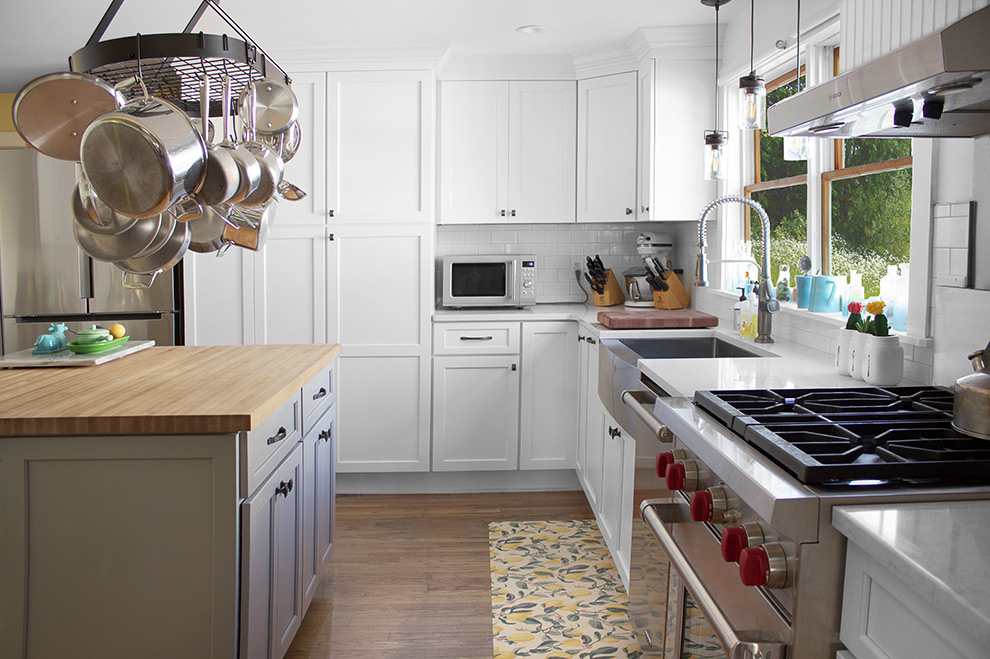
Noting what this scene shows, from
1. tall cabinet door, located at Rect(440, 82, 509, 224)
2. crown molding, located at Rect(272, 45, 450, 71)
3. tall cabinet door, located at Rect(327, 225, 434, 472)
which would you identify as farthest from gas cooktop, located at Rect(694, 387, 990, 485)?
crown molding, located at Rect(272, 45, 450, 71)

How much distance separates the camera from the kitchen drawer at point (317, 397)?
8.50 ft

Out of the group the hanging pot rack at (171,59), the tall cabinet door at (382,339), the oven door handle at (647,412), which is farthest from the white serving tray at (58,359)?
the oven door handle at (647,412)

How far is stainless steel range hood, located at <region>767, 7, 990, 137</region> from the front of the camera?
118 cm

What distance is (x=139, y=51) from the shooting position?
4.98 ft

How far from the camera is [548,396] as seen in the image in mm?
4152

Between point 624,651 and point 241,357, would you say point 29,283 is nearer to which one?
point 241,357

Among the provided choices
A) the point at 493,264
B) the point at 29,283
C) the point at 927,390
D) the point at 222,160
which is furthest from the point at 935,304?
the point at 29,283

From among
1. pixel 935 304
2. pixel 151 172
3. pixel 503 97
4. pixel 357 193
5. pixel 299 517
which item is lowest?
pixel 299 517

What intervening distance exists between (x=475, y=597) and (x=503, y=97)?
8.76 feet

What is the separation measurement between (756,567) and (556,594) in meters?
1.92

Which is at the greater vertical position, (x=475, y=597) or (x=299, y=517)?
(x=299, y=517)

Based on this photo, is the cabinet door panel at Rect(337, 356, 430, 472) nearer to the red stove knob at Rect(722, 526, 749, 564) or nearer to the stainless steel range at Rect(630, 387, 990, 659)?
the stainless steel range at Rect(630, 387, 990, 659)

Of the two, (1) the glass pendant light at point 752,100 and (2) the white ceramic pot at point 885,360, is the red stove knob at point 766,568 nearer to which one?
(2) the white ceramic pot at point 885,360

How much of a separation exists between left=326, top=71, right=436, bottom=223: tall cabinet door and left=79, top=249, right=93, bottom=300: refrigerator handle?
4.90 feet
